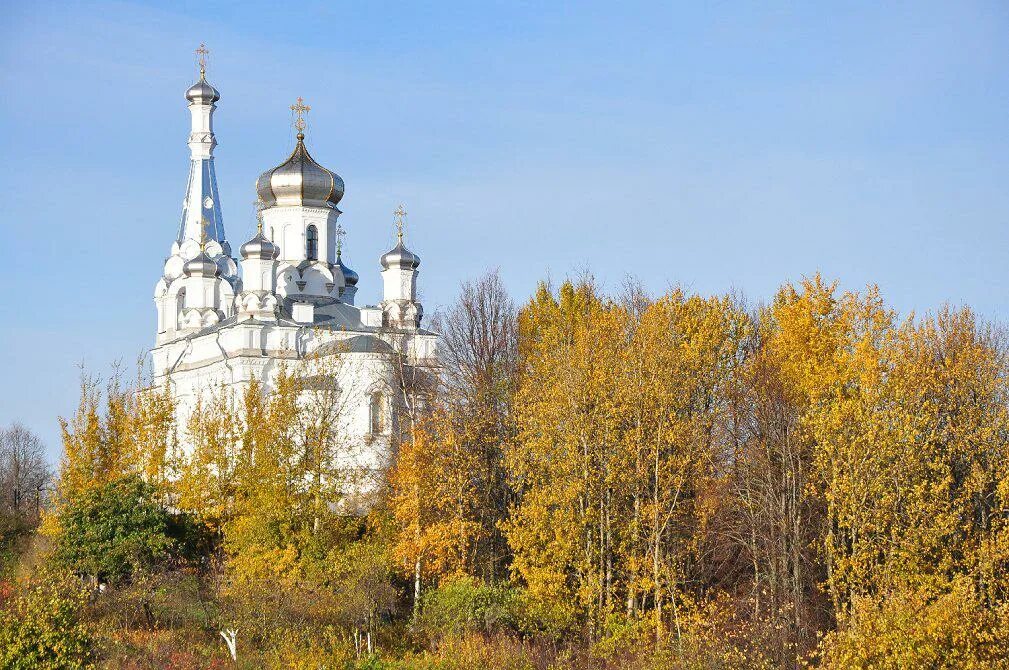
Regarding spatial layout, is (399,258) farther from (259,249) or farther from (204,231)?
(204,231)

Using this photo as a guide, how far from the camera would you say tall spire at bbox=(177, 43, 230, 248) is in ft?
216

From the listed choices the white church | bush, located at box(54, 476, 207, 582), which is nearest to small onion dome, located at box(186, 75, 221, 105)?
the white church

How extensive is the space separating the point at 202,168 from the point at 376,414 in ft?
84.4

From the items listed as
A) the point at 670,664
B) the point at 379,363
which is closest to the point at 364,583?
the point at 670,664

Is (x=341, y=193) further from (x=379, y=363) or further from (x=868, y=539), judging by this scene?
(x=868, y=539)

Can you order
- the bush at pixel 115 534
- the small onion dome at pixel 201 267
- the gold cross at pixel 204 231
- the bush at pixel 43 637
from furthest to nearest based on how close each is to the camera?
the gold cross at pixel 204 231 → the small onion dome at pixel 201 267 → the bush at pixel 115 534 → the bush at pixel 43 637

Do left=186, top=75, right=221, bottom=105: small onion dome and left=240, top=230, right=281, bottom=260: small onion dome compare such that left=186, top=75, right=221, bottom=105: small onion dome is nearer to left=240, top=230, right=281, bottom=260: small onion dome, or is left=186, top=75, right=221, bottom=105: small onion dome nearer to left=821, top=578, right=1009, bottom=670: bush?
left=240, top=230, right=281, bottom=260: small onion dome

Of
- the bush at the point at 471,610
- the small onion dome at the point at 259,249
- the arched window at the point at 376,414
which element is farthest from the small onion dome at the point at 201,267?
the bush at the point at 471,610

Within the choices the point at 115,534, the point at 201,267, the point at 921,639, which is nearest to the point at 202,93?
the point at 201,267

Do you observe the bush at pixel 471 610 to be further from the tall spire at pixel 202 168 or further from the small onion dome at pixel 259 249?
the tall spire at pixel 202 168

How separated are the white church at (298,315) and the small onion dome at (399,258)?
0.03m

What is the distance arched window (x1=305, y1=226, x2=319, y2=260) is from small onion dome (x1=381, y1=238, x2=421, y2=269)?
153 inches

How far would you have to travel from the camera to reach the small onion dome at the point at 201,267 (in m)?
54.5

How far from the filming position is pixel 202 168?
218ft
